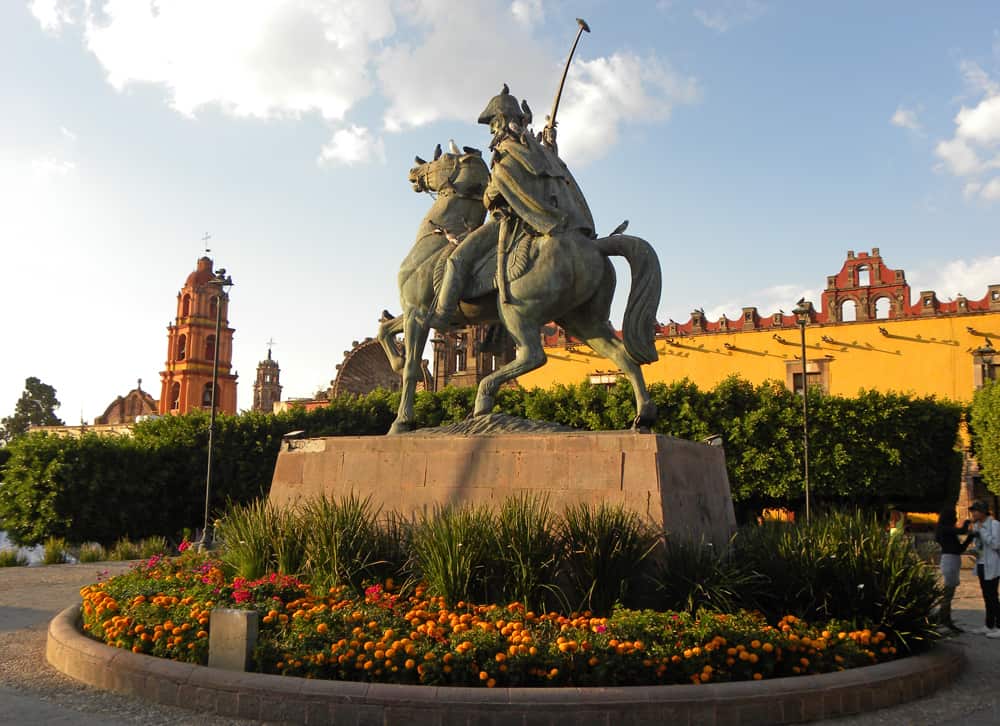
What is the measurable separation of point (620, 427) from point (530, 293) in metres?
18.7

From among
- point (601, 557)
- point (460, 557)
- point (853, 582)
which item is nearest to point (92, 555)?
point (460, 557)

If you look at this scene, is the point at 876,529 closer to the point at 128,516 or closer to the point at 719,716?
the point at 719,716

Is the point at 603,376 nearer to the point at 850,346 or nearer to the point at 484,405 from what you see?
the point at 850,346

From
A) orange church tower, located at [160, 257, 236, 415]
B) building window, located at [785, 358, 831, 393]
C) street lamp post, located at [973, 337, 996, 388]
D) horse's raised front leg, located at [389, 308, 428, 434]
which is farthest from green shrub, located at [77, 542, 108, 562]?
orange church tower, located at [160, 257, 236, 415]

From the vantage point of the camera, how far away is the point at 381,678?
573 centimetres

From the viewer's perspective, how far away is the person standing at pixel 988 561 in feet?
32.0

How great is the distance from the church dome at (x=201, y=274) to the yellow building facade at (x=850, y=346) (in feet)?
116

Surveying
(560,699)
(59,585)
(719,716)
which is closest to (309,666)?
(560,699)

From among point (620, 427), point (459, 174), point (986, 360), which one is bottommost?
point (620, 427)

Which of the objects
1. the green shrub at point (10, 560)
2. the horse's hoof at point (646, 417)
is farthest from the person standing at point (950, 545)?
the green shrub at point (10, 560)

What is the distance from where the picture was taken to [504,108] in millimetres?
10016

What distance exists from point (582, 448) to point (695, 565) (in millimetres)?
1703

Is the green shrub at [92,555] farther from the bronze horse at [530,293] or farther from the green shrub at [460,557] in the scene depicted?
the green shrub at [460,557]

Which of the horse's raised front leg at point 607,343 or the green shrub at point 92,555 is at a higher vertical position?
the horse's raised front leg at point 607,343
